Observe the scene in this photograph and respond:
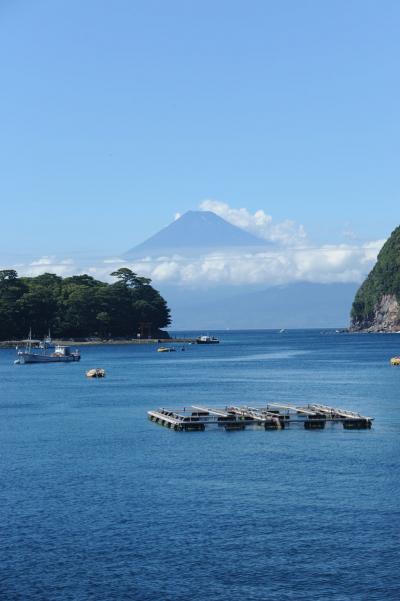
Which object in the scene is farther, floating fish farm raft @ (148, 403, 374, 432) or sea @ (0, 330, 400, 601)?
floating fish farm raft @ (148, 403, 374, 432)

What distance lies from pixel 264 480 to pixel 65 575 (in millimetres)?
24615

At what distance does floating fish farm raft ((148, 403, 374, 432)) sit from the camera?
100875mm

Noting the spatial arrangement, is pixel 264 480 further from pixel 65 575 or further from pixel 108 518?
pixel 65 575

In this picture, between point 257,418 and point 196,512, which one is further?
point 257,418

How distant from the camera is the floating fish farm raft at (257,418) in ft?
331

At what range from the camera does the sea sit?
4662 centimetres

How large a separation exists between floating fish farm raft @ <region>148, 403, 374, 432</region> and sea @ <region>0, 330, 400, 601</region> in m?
1.59

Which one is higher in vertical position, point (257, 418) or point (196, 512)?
point (257, 418)

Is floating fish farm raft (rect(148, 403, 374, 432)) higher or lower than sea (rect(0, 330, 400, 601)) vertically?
higher

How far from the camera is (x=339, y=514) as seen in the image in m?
58.6

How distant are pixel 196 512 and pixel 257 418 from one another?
1769 inches

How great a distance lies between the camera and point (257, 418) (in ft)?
342

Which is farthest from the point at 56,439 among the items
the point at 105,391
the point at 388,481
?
the point at 105,391

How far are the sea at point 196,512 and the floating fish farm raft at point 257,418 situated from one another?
1.59m
